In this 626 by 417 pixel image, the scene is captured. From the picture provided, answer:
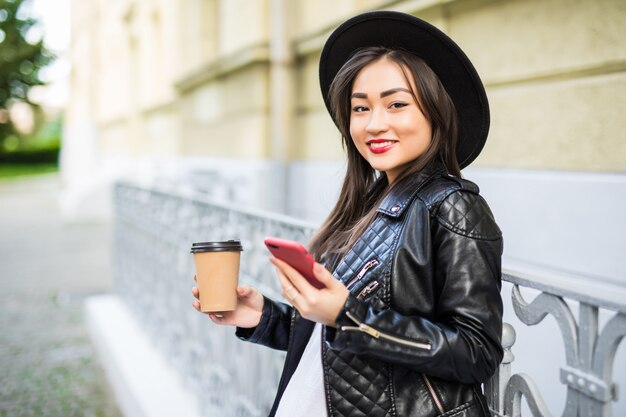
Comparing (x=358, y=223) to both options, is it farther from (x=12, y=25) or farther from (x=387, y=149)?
(x=12, y=25)

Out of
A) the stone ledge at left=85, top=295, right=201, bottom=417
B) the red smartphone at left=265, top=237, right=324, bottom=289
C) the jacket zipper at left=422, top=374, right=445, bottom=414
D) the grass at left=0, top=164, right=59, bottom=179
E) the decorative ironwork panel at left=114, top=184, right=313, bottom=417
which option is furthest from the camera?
the grass at left=0, top=164, right=59, bottom=179

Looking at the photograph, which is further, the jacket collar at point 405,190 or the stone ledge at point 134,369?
the stone ledge at point 134,369

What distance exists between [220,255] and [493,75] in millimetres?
2687

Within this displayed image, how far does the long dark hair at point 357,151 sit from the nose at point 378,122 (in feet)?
0.29

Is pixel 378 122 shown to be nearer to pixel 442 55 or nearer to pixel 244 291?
pixel 442 55

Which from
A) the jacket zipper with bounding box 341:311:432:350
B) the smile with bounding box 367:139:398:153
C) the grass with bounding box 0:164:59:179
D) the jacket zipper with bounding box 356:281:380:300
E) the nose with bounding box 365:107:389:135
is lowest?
the grass with bounding box 0:164:59:179

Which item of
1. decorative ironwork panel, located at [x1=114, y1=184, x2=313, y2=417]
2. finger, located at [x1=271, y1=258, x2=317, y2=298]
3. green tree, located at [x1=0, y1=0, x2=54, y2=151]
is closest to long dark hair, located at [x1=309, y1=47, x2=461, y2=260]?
finger, located at [x1=271, y1=258, x2=317, y2=298]

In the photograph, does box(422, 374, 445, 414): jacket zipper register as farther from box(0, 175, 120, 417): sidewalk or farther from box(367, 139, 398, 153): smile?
box(0, 175, 120, 417): sidewalk

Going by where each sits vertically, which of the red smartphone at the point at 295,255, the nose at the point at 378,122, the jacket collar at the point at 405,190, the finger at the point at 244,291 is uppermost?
the nose at the point at 378,122

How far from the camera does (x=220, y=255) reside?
1600 millimetres

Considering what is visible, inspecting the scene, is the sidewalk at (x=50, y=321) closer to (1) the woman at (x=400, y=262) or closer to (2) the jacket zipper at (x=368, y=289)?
(1) the woman at (x=400, y=262)

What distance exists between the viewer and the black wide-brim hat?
1.54m

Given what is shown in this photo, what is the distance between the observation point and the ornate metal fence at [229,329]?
1.26 metres

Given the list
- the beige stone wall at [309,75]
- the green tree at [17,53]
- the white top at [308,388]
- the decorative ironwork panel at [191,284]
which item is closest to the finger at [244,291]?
the white top at [308,388]
